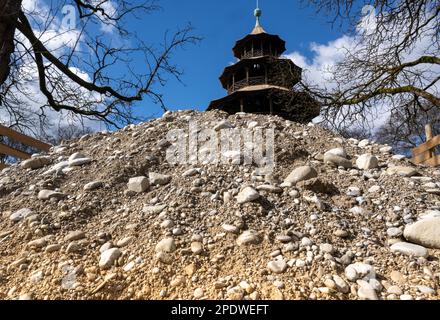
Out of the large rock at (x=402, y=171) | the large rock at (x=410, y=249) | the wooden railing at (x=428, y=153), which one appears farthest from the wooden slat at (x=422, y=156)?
Answer: the large rock at (x=410, y=249)

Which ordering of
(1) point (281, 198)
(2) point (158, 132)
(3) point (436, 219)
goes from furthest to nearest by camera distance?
1. (2) point (158, 132)
2. (1) point (281, 198)
3. (3) point (436, 219)

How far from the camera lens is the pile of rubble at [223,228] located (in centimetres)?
173

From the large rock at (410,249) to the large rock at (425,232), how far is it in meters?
0.07

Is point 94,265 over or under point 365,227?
under

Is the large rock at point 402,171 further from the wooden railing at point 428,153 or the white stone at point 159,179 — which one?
the wooden railing at point 428,153

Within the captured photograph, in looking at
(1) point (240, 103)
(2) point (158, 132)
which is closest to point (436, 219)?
(2) point (158, 132)

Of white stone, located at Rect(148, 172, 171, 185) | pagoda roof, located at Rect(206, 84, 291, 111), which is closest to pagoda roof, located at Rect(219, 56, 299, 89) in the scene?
pagoda roof, located at Rect(206, 84, 291, 111)

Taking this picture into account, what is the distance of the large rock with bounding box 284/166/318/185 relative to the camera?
2.70m

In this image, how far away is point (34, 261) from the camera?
2.07m

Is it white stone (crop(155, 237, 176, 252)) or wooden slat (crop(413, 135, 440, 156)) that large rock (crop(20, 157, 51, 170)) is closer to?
white stone (crop(155, 237, 176, 252))

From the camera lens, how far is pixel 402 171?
9.90 ft

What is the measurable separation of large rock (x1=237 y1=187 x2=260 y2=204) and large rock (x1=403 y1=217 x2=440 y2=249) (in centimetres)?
100
